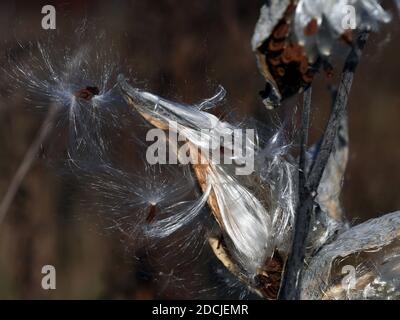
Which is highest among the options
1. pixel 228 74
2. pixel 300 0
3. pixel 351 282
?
pixel 228 74

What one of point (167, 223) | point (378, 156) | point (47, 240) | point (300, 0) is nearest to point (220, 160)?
point (167, 223)

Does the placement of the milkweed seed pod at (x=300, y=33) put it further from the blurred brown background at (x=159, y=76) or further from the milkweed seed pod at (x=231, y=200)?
the blurred brown background at (x=159, y=76)

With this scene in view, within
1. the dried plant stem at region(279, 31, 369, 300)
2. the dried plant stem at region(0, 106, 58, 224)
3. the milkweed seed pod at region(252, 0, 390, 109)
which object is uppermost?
the dried plant stem at region(0, 106, 58, 224)

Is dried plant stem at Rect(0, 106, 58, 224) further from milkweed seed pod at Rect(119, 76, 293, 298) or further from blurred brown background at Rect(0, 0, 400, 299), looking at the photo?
milkweed seed pod at Rect(119, 76, 293, 298)

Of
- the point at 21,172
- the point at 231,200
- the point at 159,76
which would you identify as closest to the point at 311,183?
the point at 231,200

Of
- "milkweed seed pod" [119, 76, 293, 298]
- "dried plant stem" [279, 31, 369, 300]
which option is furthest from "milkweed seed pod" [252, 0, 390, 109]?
"milkweed seed pod" [119, 76, 293, 298]

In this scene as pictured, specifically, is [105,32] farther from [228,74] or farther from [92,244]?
[92,244]
